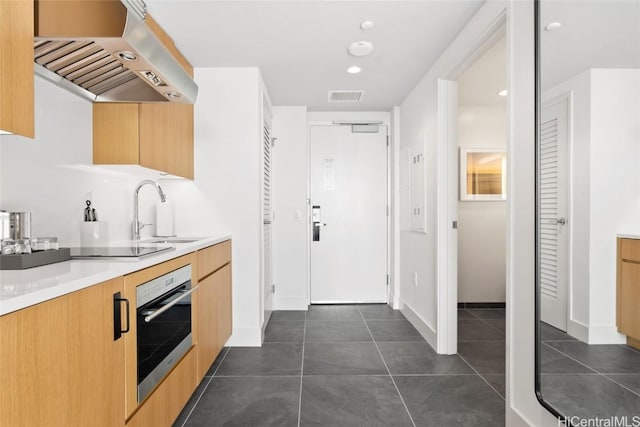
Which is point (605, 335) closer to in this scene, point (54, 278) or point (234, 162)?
point (54, 278)

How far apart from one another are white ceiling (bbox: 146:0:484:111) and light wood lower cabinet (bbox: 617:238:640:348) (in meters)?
1.61

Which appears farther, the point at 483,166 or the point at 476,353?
the point at 483,166

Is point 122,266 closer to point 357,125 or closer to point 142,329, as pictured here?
point 142,329

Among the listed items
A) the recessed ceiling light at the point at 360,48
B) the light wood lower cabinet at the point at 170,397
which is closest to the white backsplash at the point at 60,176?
the light wood lower cabinet at the point at 170,397

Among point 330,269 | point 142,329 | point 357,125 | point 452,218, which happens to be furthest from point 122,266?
point 357,125

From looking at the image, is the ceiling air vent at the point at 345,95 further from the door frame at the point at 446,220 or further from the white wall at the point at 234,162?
the door frame at the point at 446,220

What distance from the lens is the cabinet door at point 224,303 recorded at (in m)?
2.50

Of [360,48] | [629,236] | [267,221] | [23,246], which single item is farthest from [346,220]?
[23,246]

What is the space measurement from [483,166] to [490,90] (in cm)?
89

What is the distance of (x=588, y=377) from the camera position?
128cm

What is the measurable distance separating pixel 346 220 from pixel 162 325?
9.84 feet

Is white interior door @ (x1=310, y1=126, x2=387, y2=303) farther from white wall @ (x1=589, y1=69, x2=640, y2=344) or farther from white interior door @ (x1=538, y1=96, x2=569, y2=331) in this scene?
white wall @ (x1=589, y1=69, x2=640, y2=344)

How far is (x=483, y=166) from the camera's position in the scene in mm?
4066

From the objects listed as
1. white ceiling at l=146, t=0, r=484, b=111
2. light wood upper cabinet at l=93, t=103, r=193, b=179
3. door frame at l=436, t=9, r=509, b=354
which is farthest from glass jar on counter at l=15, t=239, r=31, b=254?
door frame at l=436, t=9, r=509, b=354
